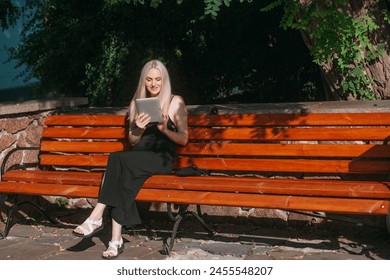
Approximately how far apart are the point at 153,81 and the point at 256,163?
1044 mm

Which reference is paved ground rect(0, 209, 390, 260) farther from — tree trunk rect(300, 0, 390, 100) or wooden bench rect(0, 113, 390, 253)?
tree trunk rect(300, 0, 390, 100)

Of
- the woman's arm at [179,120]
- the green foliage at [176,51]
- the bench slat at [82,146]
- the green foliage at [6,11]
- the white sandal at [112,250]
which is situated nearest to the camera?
the white sandal at [112,250]

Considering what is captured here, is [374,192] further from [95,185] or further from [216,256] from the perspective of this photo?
[95,185]

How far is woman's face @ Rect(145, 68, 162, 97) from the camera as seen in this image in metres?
6.49

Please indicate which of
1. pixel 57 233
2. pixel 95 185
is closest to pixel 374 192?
pixel 95 185

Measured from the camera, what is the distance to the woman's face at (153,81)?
6488mm

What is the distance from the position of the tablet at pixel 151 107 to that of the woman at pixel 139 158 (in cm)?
5

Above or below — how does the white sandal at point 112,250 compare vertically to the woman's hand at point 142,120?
below

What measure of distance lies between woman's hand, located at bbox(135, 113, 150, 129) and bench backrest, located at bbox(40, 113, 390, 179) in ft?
1.57

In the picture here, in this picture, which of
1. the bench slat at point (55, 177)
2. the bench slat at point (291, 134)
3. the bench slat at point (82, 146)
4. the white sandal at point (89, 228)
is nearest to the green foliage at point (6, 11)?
the bench slat at point (82, 146)

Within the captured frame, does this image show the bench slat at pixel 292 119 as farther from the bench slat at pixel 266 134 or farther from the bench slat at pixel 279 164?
the bench slat at pixel 279 164

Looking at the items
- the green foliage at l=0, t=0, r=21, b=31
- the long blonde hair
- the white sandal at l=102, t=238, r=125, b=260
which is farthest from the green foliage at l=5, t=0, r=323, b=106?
the white sandal at l=102, t=238, r=125, b=260

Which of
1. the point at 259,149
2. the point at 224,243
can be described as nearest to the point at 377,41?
the point at 259,149

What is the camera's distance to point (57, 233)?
679cm
